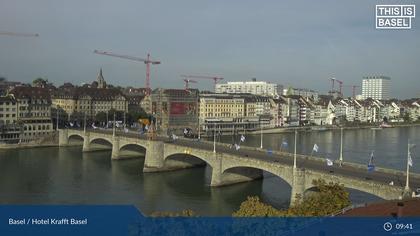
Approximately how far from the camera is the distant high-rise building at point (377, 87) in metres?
191

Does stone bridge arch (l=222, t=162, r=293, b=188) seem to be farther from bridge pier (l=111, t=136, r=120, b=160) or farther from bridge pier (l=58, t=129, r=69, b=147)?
bridge pier (l=58, t=129, r=69, b=147)

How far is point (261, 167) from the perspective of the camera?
2877 centimetres

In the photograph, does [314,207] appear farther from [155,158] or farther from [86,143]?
[86,143]

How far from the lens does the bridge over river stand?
22.9 meters

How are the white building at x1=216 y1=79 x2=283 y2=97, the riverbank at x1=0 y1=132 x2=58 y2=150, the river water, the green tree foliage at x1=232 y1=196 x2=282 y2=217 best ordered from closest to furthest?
the green tree foliage at x1=232 y1=196 x2=282 y2=217, the river water, the riverbank at x1=0 y1=132 x2=58 y2=150, the white building at x1=216 y1=79 x2=283 y2=97

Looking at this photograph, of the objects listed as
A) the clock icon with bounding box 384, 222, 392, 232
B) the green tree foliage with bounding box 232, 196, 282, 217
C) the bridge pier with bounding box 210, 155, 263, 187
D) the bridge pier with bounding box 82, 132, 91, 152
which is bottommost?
the bridge pier with bounding box 210, 155, 263, 187

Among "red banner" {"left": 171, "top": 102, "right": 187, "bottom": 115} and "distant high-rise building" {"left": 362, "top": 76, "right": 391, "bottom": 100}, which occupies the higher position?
"distant high-rise building" {"left": 362, "top": 76, "right": 391, "bottom": 100}

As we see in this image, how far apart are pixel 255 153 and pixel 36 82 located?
76855mm

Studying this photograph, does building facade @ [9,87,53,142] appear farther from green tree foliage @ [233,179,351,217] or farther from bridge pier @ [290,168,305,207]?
green tree foliage @ [233,179,351,217]

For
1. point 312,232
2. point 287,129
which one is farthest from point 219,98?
point 312,232

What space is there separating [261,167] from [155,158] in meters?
12.2

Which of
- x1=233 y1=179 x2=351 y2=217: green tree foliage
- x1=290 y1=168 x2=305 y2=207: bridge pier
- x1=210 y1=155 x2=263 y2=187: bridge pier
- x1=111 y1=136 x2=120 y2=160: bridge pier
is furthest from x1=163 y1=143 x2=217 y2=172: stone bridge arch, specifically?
x1=233 y1=179 x2=351 y2=217: green tree foliage

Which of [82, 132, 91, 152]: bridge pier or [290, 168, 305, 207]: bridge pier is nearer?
[290, 168, 305, 207]: bridge pier

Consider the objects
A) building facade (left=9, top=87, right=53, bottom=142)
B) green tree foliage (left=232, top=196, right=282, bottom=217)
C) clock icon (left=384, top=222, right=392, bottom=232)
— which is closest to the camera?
clock icon (left=384, top=222, right=392, bottom=232)
